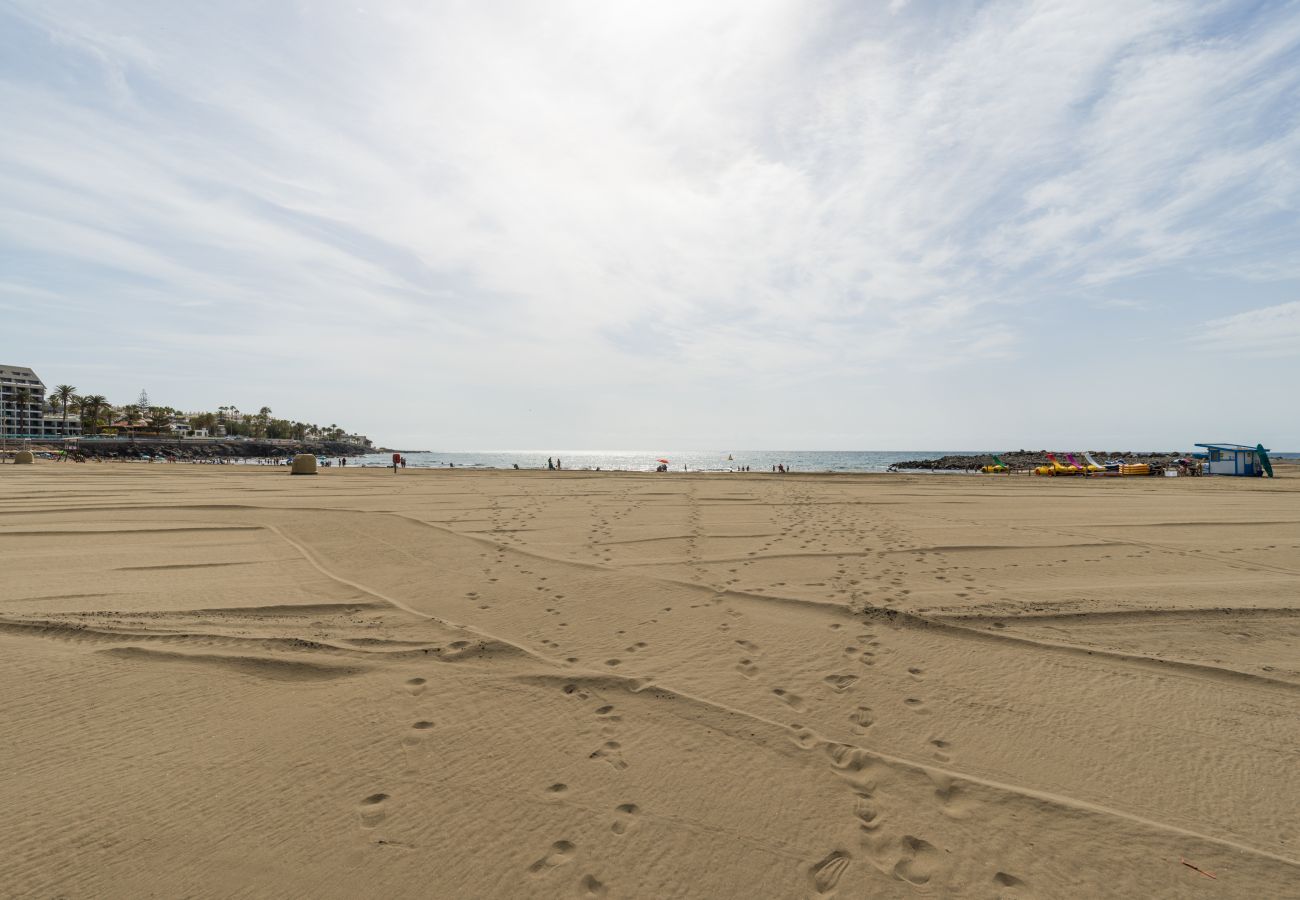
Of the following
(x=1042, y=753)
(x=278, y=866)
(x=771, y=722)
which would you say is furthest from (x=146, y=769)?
(x=1042, y=753)

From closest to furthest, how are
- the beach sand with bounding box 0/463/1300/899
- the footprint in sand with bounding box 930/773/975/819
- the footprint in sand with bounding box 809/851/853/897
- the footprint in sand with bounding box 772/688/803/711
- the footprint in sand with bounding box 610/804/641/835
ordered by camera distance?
Result: the footprint in sand with bounding box 809/851/853/897, the beach sand with bounding box 0/463/1300/899, the footprint in sand with bounding box 610/804/641/835, the footprint in sand with bounding box 930/773/975/819, the footprint in sand with bounding box 772/688/803/711

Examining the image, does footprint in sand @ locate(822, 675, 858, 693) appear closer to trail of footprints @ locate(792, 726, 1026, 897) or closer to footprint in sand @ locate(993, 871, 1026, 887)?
trail of footprints @ locate(792, 726, 1026, 897)

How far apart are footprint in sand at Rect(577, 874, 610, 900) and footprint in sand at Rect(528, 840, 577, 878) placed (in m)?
0.19

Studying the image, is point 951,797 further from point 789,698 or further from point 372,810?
point 372,810

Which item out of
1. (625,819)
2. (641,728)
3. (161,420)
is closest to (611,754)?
(641,728)

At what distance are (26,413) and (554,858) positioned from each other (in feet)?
590

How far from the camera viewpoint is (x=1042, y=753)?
178 inches

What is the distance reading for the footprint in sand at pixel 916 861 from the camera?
325cm

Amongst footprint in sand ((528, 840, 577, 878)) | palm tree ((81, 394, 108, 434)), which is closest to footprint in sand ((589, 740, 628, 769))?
footprint in sand ((528, 840, 577, 878))

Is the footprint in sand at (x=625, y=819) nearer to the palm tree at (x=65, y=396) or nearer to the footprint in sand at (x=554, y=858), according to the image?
the footprint in sand at (x=554, y=858)

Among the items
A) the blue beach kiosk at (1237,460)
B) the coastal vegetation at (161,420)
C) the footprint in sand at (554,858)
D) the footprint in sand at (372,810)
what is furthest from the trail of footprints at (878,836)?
the coastal vegetation at (161,420)

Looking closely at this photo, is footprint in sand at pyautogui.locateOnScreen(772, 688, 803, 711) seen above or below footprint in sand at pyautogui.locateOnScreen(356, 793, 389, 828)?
above

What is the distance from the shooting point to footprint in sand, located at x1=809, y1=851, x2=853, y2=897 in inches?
125

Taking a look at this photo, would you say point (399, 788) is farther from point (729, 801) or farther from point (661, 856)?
point (729, 801)
